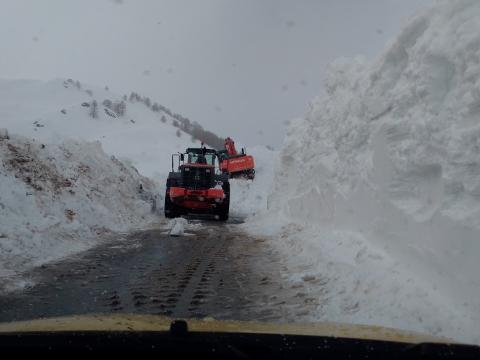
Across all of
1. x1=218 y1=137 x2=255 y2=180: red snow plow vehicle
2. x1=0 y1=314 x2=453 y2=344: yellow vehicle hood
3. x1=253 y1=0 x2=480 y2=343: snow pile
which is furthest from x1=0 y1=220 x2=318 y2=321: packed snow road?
x1=218 y1=137 x2=255 y2=180: red snow plow vehicle

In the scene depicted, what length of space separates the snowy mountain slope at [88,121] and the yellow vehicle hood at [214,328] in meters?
44.8

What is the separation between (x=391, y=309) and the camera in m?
5.38

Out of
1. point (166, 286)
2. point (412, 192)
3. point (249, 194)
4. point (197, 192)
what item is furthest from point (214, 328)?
point (249, 194)

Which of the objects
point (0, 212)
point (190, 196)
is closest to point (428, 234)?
point (0, 212)

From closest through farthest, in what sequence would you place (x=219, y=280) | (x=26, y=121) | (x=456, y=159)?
(x=456, y=159)
(x=219, y=280)
(x=26, y=121)

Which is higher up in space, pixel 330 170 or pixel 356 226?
pixel 330 170

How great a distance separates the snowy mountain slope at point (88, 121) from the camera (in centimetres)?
6319

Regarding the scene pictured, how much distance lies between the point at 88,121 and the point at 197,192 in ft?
222

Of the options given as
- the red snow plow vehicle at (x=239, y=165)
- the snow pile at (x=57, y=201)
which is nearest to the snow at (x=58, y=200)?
the snow pile at (x=57, y=201)

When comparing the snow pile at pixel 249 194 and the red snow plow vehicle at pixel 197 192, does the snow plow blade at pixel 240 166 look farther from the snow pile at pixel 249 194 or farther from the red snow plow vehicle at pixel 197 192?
the red snow plow vehicle at pixel 197 192

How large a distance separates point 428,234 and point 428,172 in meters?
0.82

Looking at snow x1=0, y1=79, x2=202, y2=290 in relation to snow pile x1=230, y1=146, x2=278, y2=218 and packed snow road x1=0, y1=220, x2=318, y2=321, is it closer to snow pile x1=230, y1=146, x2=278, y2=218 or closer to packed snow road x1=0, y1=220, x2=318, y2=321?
packed snow road x1=0, y1=220, x2=318, y2=321

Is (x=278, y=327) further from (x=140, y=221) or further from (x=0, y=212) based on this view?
(x=140, y=221)

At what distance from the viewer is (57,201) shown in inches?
479
